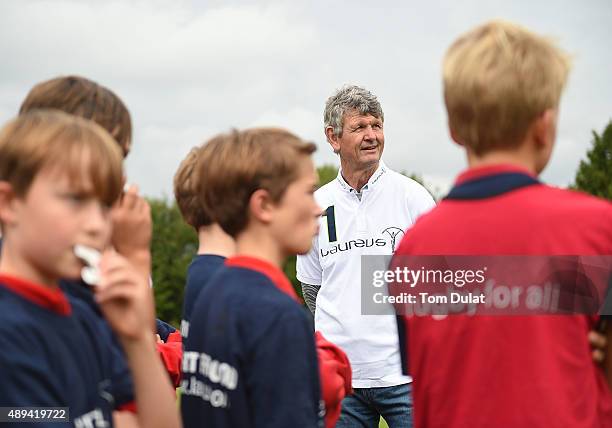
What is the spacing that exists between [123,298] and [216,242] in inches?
71.5

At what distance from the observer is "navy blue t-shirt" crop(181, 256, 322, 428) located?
254cm

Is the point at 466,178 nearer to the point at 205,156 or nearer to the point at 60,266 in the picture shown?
the point at 205,156

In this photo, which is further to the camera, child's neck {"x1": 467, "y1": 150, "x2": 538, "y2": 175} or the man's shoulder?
the man's shoulder

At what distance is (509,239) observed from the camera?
8.26ft

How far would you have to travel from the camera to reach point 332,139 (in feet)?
21.2

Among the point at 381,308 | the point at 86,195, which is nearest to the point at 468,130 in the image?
the point at 86,195

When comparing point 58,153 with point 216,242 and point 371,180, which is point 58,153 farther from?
point 371,180

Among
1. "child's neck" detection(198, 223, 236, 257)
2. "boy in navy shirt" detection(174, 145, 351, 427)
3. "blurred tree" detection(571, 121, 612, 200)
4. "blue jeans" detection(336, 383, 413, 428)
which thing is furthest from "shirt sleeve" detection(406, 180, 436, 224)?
"blurred tree" detection(571, 121, 612, 200)

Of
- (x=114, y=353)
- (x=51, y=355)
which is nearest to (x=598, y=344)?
(x=114, y=353)

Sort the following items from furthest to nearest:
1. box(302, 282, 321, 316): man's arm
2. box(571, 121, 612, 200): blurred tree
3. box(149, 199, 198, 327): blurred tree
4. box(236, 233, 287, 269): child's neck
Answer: box(149, 199, 198, 327): blurred tree, box(571, 121, 612, 200): blurred tree, box(302, 282, 321, 316): man's arm, box(236, 233, 287, 269): child's neck

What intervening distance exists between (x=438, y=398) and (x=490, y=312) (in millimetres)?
310

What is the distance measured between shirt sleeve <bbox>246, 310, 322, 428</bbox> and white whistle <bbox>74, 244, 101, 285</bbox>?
58 centimetres

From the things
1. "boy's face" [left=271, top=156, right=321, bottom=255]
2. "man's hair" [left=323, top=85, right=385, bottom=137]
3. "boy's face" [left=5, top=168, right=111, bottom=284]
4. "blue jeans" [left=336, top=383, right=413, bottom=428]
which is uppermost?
"man's hair" [left=323, top=85, right=385, bottom=137]

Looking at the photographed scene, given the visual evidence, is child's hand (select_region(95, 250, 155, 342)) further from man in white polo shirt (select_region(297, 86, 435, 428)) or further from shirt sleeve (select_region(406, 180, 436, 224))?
shirt sleeve (select_region(406, 180, 436, 224))
